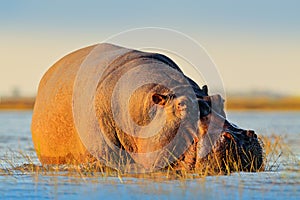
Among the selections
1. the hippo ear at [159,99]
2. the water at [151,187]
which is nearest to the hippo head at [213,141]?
the hippo ear at [159,99]

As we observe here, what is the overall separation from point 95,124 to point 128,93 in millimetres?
703

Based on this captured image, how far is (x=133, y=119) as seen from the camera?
31.2 ft

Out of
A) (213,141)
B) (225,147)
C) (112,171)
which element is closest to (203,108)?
(213,141)

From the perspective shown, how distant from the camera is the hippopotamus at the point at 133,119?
29.1ft

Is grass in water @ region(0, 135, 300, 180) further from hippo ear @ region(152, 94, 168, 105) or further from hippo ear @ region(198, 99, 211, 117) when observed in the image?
hippo ear @ region(152, 94, 168, 105)

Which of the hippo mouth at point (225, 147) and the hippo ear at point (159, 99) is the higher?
the hippo ear at point (159, 99)

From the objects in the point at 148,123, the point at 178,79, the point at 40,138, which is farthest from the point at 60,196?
the point at 40,138

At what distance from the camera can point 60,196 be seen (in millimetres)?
7422

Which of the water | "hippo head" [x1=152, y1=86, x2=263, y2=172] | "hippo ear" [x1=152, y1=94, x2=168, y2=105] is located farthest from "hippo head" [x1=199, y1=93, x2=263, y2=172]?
"hippo ear" [x1=152, y1=94, x2=168, y2=105]

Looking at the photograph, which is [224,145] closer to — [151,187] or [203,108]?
[203,108]

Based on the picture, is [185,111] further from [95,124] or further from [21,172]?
[21,172]

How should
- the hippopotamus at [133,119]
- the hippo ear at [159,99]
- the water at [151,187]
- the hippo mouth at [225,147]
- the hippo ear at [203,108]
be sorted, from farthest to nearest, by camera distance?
the hippo ear at [159,99], the hippo ear at [203,108], the hippopotamus at [133,119], the hippo mouth at [225,147], the water at [151,187]

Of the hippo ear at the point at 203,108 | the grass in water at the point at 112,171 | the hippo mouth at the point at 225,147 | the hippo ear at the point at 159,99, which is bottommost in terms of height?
the grass in water at the point at 112,171

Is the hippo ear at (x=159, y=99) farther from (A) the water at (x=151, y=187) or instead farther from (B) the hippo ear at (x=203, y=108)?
(A) the water at (x=151, y=187)
